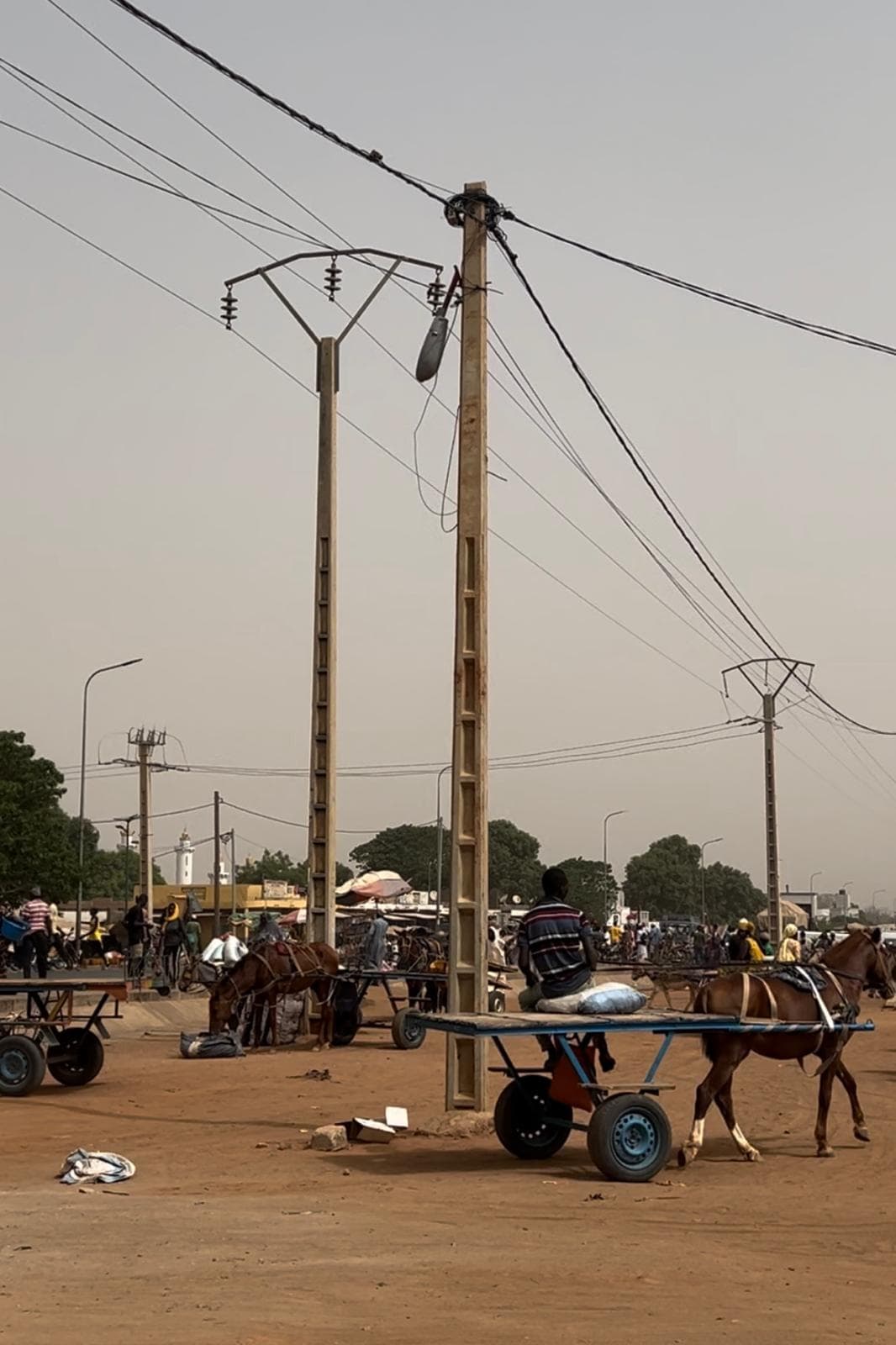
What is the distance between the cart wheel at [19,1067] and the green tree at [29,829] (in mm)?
45544

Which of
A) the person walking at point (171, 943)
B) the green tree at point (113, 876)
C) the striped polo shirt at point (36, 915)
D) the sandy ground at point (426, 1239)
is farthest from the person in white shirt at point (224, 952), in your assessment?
the green tree at point (113, 876)

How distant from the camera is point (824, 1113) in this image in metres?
16.3

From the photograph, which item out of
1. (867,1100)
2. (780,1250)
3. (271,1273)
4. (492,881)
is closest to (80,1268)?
(271,1273)

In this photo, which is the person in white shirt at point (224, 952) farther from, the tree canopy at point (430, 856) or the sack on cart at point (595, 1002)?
the tree canopy at point (430, 856)

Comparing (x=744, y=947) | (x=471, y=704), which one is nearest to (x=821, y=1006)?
(x=471, y=704)

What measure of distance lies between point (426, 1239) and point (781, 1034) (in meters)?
5.56

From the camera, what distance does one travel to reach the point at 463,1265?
10.6 meters

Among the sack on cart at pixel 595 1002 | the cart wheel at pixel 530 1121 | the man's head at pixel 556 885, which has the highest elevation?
the man's head at pixel 556 885

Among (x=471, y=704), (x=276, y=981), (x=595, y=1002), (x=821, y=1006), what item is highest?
(x=471, y=704)

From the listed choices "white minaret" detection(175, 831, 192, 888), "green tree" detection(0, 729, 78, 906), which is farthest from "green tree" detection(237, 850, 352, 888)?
"green tree" detection(0, 729, 78, 906)

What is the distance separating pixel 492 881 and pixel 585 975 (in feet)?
499

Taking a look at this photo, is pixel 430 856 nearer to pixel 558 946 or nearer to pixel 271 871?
pixel 271 871

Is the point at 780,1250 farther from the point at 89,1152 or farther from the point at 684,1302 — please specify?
the point at 89,1152

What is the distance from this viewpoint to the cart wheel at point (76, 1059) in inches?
893
